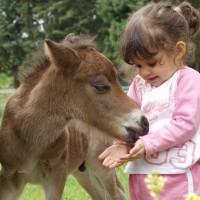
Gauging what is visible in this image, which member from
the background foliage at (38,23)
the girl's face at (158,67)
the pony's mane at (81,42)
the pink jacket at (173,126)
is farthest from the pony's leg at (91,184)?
the background foliage at (38,23)

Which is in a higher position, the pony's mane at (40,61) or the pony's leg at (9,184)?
the pony's mane at (40,61)

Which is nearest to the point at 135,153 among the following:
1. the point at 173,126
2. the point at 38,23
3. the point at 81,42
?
the point at 173,126

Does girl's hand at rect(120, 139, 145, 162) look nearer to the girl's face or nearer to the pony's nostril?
the pony's nostril

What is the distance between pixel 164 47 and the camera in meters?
3.98

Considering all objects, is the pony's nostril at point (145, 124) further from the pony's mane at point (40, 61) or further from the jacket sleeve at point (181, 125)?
the pony's mane at point (40, 61)

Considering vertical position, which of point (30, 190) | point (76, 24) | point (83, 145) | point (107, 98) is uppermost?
point (107, 98)

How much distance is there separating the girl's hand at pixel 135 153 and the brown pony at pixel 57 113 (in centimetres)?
37

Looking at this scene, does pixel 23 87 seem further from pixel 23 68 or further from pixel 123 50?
pixel 123 50

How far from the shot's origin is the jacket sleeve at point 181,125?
3.76 meters

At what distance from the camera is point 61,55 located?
4430 millimetres

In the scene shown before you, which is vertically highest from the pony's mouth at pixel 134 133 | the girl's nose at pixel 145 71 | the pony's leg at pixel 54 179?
the girl's nose at pixel 145 71

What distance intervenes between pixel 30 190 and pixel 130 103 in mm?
3032

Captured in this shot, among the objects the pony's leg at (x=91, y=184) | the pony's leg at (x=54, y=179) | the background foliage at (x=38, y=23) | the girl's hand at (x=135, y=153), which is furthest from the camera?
the background foliage at (x=38, y=23)

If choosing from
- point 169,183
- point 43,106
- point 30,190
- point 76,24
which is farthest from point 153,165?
point 76,24
